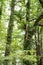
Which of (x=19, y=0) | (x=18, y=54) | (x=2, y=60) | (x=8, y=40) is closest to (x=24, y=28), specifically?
(x=19, y=0)

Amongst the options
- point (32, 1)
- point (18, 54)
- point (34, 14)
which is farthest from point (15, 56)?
point (32, 1)

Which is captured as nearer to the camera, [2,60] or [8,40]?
[2,60]

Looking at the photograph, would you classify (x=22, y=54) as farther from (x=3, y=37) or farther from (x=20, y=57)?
(x=3, y=37)

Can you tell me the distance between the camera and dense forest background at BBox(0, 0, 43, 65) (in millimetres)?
9571

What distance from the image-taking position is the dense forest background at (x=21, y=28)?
9.57 meters

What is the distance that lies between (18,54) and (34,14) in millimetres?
3560

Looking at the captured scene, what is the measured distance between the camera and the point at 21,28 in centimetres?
1223

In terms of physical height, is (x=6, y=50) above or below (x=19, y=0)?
below

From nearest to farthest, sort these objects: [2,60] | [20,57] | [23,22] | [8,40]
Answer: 1. [2,60]
2. [20,57]
3. [8,40]
4. [23,22]

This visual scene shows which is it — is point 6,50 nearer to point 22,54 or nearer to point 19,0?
point 22,54

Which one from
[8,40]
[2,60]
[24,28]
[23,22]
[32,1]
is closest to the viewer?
[2,60]

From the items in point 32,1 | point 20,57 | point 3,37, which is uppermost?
point 32,1

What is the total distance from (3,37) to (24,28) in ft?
8.55

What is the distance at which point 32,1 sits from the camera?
42.5ft
